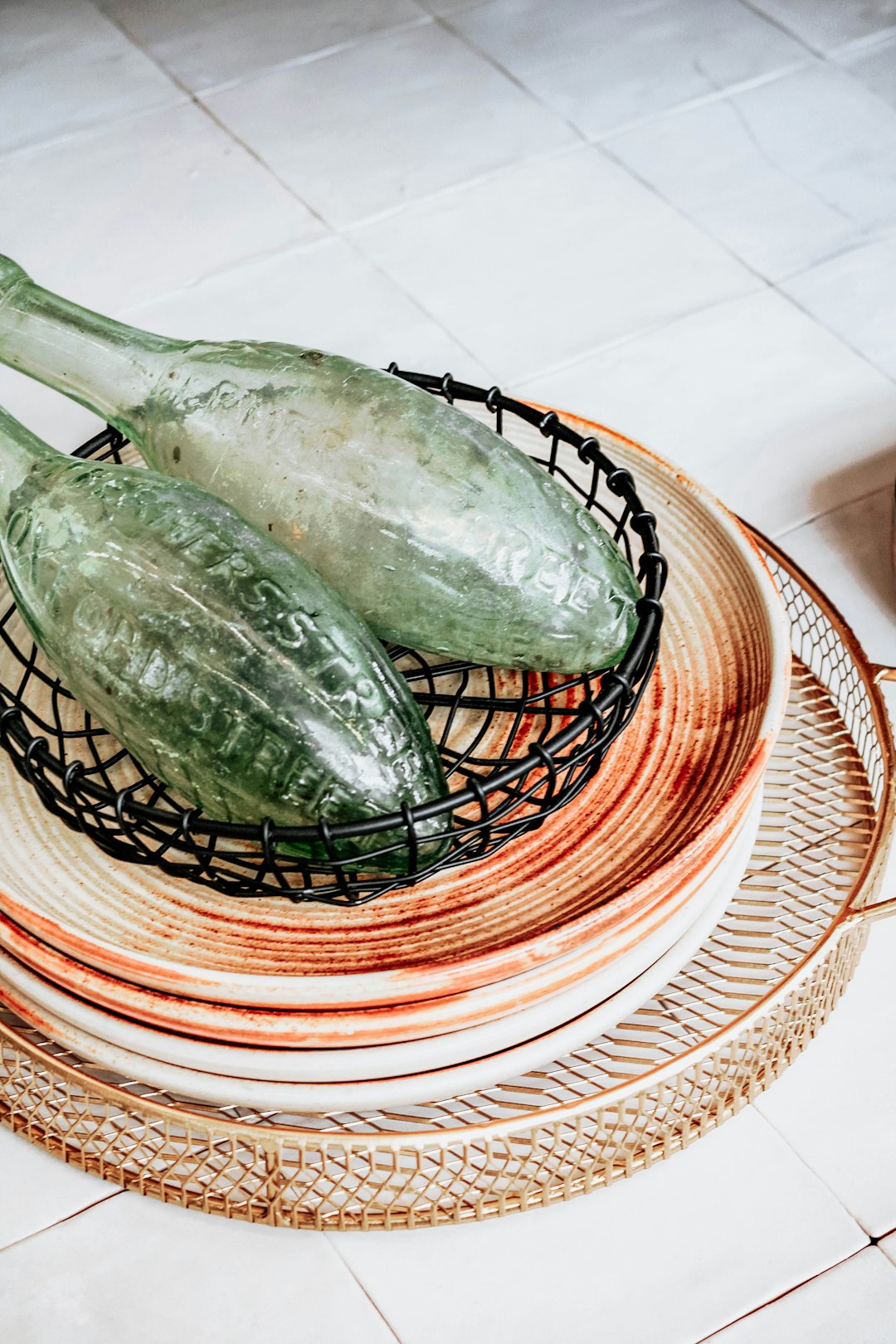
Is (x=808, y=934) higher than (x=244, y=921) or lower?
lower

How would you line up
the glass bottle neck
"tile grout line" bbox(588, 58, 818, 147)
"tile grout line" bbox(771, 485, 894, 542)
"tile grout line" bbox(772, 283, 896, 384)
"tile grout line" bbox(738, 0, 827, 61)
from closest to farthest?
the glass bottle neck, "tile grout line" bbox(771, 485, 894, 542), "tile grout line" bbox(772, 283, 896, 384), "tile grout line" bbox(588, 58, 818, 147), "tile grout line" bbox(738, 0, 827, 61)

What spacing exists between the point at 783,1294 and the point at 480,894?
199mm

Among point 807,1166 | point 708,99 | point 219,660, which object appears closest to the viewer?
point 219,660

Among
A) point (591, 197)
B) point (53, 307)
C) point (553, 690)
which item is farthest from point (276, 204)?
point (553, 690)

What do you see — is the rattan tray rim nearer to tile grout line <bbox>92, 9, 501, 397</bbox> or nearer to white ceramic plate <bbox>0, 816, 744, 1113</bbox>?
white ceramic plate <bbox>0, 816, 744, 1113</bbox>

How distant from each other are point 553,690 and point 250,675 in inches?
5.5

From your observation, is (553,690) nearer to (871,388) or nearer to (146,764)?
(146,764)

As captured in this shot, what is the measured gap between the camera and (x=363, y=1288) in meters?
0.54

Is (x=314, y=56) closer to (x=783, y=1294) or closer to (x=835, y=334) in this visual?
(x=835, y=334)

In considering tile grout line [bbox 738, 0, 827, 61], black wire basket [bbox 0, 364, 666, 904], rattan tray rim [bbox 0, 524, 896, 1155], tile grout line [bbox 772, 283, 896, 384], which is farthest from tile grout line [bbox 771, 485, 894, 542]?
tile grout line [bbox 738, 0, 827, 61]

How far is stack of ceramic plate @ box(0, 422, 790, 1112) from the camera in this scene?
1.60 feet

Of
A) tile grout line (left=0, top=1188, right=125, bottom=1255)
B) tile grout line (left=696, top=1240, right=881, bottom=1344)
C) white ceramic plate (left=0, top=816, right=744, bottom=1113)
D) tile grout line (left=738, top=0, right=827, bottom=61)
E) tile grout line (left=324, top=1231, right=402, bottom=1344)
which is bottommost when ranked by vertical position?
tile grout line (left=696, top=1240, right=881, bottom=1344)

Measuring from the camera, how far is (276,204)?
45.1 inches

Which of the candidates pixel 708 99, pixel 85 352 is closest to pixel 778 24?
pixel 708 99
